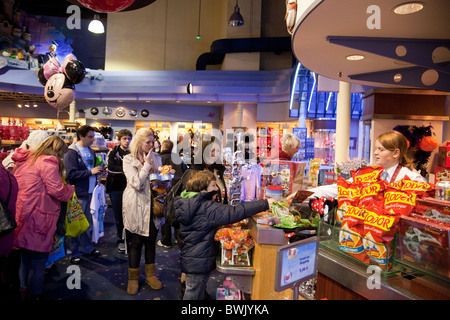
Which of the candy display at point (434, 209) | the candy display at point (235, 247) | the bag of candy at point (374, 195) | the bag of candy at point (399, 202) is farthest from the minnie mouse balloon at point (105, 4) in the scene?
the candy display at point (434, 209)

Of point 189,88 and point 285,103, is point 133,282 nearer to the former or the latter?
point 189,88

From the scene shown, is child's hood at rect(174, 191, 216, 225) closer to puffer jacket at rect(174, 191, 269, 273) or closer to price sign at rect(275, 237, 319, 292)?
puffer jacket at rect(174, 191, 269, 273)

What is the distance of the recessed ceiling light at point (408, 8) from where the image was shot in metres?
1.43

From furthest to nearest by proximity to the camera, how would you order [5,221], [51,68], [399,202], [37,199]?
[51,68] → [37,199] → [5,221] → [399,202]

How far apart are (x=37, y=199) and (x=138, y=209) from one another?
864mm

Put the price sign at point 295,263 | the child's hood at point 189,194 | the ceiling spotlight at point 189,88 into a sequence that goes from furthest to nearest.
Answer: the ceiling spotlight at point 189,88, the child's hood at point 189,194, the price sign at point 295,263

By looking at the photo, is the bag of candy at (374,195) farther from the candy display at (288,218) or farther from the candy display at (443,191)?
the candy display at (288,218)

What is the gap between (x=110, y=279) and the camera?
3447 millimetres

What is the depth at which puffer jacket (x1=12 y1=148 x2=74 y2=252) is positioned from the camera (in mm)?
2637

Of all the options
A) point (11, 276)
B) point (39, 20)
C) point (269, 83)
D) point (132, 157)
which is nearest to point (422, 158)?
point (132, 157)

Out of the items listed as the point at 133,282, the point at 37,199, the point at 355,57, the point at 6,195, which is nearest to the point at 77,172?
the point at 37,199

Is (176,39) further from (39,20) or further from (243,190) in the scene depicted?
(243,190)

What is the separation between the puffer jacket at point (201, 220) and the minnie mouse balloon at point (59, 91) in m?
4.69
